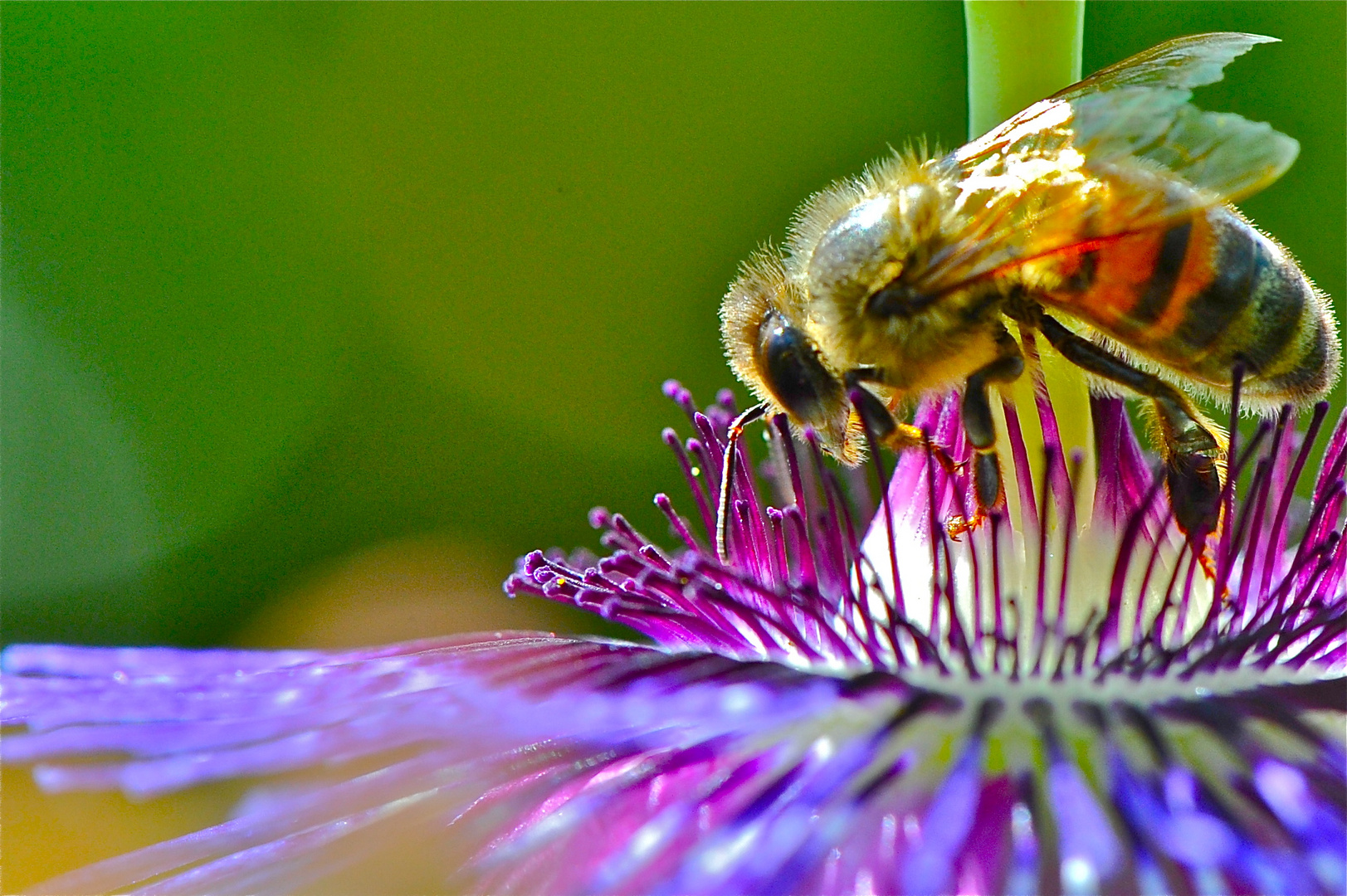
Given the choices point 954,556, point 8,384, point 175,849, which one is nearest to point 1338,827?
point 954,556

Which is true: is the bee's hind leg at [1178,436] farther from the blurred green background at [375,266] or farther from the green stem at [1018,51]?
the blurred green background at [375,266]

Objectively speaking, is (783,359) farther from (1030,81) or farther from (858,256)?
(1030,81)

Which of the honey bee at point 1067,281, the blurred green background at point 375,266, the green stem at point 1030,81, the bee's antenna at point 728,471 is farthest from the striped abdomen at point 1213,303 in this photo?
the blurred green background at point 375,266

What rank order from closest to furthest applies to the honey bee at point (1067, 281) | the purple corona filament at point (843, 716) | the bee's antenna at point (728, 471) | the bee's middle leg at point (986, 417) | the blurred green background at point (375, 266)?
the purple corona filament at point (843, 716) → the honey bee at point (1067, 281) → the bee's middle leg at point (986, 417) → the bee's antenna at point (728, 471) → the blurred green background at point (375, 266)

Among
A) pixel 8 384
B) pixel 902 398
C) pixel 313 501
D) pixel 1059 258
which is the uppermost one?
pixel 1059 258

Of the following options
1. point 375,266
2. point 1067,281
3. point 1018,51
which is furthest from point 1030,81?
point 375,266

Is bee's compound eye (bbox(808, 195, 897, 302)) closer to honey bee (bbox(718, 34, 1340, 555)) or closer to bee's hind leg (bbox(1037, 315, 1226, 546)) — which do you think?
honey bee (bbox(718, 34, 1340, 555))

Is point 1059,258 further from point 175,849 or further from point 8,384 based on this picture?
point 8,384
